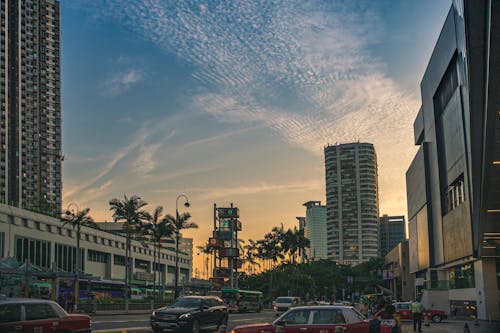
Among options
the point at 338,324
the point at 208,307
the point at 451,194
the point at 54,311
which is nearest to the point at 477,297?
the point at 451,194

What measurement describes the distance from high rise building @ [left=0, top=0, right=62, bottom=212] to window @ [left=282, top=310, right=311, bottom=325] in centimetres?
11782

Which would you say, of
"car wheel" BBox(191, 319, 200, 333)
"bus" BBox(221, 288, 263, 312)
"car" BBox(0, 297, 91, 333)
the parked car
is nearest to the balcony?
the parked car

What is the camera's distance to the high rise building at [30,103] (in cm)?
13112

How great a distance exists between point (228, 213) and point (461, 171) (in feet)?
180

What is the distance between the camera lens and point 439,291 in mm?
61750

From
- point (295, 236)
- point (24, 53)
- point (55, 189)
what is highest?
point (24, 53)

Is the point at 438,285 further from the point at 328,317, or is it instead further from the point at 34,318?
the point at 34,318

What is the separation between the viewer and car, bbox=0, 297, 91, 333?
15.1 m

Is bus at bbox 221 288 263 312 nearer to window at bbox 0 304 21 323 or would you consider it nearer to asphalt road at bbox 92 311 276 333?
asphalt road at bbox 92 311 276 333

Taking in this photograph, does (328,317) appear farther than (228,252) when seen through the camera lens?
No

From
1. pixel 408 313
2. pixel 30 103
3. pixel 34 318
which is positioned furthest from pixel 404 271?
pixel 30 103

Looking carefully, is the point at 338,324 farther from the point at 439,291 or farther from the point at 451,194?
the point at 439,291

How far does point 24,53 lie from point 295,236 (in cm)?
7598

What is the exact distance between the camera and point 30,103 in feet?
450
